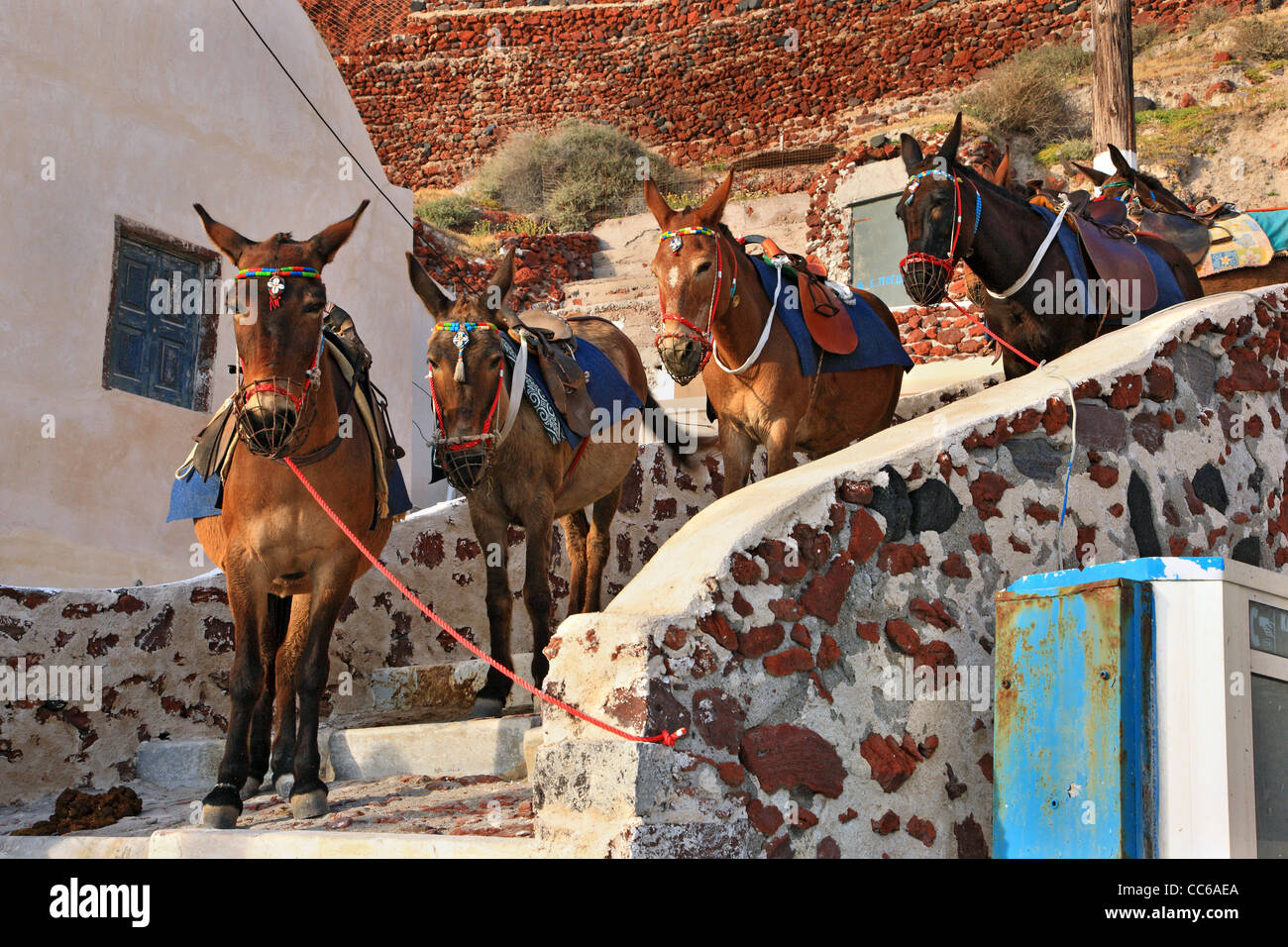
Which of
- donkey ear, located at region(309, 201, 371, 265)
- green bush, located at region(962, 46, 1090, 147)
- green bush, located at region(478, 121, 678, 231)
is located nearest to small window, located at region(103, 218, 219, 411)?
donkey ear, located at region(309, 201, 371, 265)

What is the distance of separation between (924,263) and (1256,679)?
346cm

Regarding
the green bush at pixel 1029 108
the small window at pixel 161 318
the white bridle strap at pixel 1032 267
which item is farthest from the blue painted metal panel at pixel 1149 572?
the green bush at pixel 1029 108

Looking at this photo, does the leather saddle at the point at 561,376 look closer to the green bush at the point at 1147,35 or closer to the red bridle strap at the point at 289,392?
the red bridle strap at the point at 289,392

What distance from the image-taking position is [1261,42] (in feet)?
74.1

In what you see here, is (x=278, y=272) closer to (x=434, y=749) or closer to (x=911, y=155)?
(x=434, y=749)

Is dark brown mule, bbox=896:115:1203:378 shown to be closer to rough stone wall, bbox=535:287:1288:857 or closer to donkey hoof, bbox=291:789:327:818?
rough stone wall, bbox=535:287:1288:857

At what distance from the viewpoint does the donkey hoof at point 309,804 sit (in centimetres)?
541

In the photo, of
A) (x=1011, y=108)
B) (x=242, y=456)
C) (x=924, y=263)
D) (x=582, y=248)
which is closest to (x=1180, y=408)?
(x=924, y=263)

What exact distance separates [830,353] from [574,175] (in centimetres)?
1868

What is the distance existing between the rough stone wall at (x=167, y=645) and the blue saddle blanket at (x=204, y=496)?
46.4 inches

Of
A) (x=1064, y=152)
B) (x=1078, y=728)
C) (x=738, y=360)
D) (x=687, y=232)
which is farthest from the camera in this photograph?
(x=1064, y=152)

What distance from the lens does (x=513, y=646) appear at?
8766 millimetres

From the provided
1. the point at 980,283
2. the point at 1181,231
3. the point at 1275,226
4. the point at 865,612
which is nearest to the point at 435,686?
the point at 865,612
